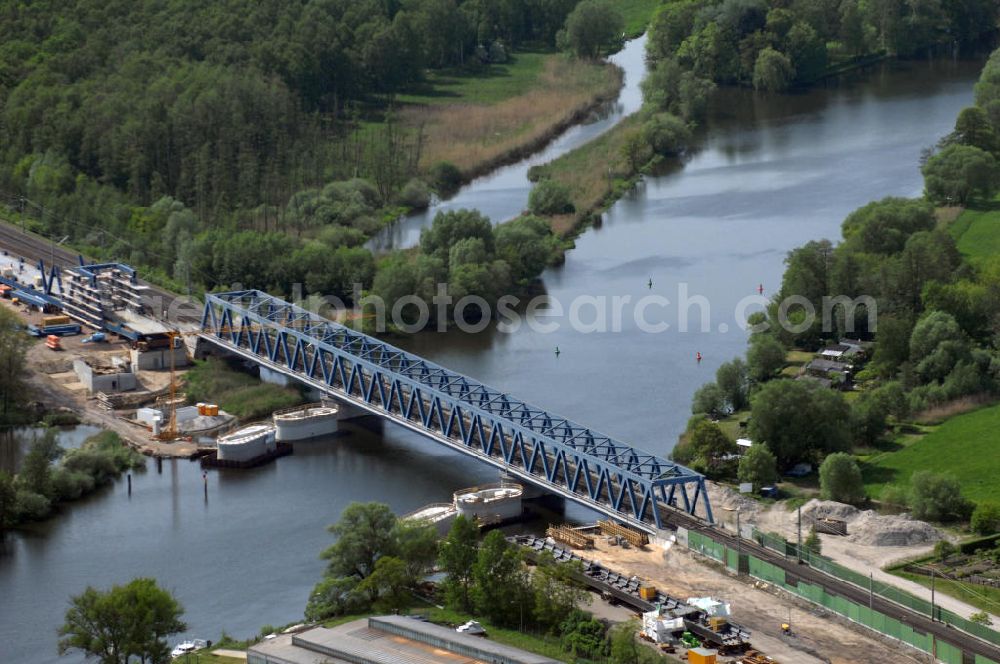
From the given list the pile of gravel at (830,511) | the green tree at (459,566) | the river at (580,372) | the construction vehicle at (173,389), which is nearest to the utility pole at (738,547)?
the pile of gravel at (830,511)

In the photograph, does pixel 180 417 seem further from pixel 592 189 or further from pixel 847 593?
pixel 592 189

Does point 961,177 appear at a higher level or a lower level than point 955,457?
higher

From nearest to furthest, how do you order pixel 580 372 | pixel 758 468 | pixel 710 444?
1. pixel 758 468
2. pixel 710 444
3. pixel 580 372

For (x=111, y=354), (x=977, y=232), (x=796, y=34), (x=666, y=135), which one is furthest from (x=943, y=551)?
(x=796, y=34)

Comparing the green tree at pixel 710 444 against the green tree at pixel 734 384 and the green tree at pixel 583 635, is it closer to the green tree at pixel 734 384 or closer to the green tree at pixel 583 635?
the green tree at pixel 734 384

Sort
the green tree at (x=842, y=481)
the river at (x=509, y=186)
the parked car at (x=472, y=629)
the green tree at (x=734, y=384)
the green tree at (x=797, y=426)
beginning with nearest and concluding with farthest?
the parked car at (x=472, y=629) → the green tree at (x=842, y=481) → the green tree at (x=797, y=426) → the green tree at (x=734, y=384) → the river at (x=509, y=186)

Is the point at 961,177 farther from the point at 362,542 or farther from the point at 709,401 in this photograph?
the point at 362,542
